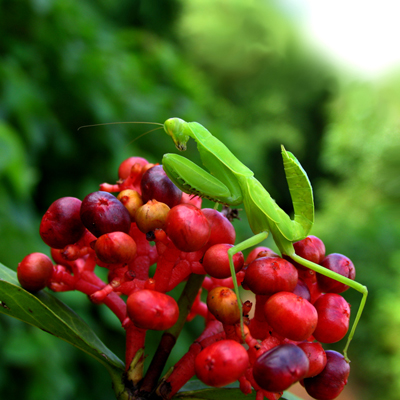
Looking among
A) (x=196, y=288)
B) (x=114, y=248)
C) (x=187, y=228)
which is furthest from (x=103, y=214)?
(x=196, y=288)

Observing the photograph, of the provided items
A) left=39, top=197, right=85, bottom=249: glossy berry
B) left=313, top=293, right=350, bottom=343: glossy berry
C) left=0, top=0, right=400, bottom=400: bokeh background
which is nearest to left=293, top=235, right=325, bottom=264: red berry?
left=313, top=293, right=350, bottom=343: glossy berry

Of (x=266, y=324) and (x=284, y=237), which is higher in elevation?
(x=284, y=237)

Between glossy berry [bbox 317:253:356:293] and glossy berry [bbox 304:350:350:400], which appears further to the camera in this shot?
glossy berry [bbox 317:253:356:293]

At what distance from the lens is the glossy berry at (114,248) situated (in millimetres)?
843

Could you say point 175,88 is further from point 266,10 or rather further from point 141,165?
point 266,10

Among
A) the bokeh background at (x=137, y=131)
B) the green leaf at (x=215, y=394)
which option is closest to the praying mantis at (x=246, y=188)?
the green leaf at (x=215, y=394)

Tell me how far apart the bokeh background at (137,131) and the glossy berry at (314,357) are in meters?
1.76

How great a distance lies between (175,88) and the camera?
17.0ft

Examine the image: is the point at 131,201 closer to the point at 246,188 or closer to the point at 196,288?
the point at 196,288

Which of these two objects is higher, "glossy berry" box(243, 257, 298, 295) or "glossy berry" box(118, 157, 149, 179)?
"glossy berry" box(118, 157, 149, 179)

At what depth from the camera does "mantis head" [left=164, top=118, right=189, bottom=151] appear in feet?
4.33

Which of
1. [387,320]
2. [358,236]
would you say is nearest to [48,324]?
[387,320]

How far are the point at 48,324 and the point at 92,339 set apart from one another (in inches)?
5.6

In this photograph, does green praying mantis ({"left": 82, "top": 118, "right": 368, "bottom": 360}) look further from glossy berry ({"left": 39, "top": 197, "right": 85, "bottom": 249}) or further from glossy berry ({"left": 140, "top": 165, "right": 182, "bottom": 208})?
glossy berry ({"left": 39, "top": 197, "right": 85, "bottom": 249})
